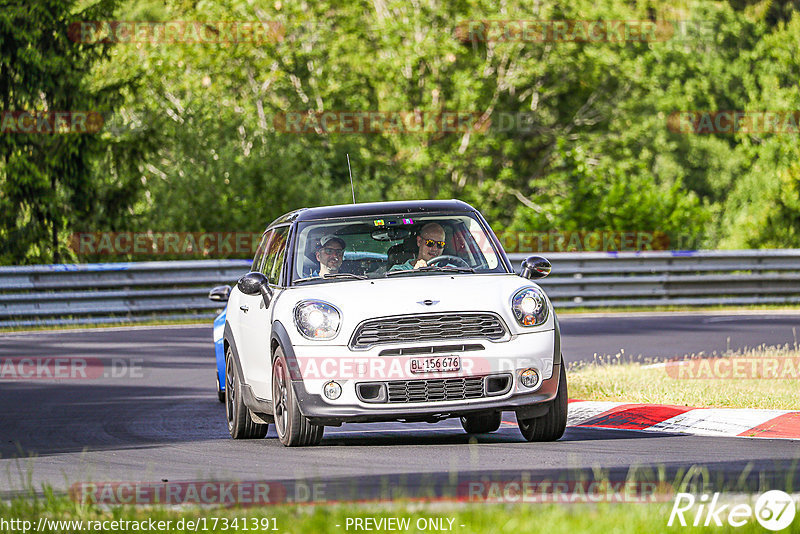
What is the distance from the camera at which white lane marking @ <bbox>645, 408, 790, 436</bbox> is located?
10008mm

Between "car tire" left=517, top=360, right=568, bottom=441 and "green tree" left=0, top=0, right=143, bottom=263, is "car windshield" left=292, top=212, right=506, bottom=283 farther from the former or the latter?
"green tree" left=0, top=0, right=143, bottom=263

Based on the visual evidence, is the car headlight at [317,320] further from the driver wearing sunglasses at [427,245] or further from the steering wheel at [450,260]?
the steering wheel at [450,260]

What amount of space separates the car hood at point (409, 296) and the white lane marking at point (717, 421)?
169cm

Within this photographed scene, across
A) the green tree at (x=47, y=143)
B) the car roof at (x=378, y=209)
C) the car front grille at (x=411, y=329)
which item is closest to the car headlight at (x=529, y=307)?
the car front grille at (x=411, y=329)

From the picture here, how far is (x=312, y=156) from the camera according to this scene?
111 feet

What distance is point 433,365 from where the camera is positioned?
8914 millimetres

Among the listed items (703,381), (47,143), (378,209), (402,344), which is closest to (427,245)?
(378,209)

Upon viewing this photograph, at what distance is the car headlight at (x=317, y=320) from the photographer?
9.04 metres

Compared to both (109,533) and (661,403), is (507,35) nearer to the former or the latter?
(661,403)

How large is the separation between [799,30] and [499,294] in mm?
47748

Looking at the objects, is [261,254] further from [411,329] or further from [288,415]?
[411,329]

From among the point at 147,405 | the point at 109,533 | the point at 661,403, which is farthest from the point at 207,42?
the point at 109,533

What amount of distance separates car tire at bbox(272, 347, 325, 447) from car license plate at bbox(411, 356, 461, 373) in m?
0.86

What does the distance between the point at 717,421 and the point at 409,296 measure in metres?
2.76
